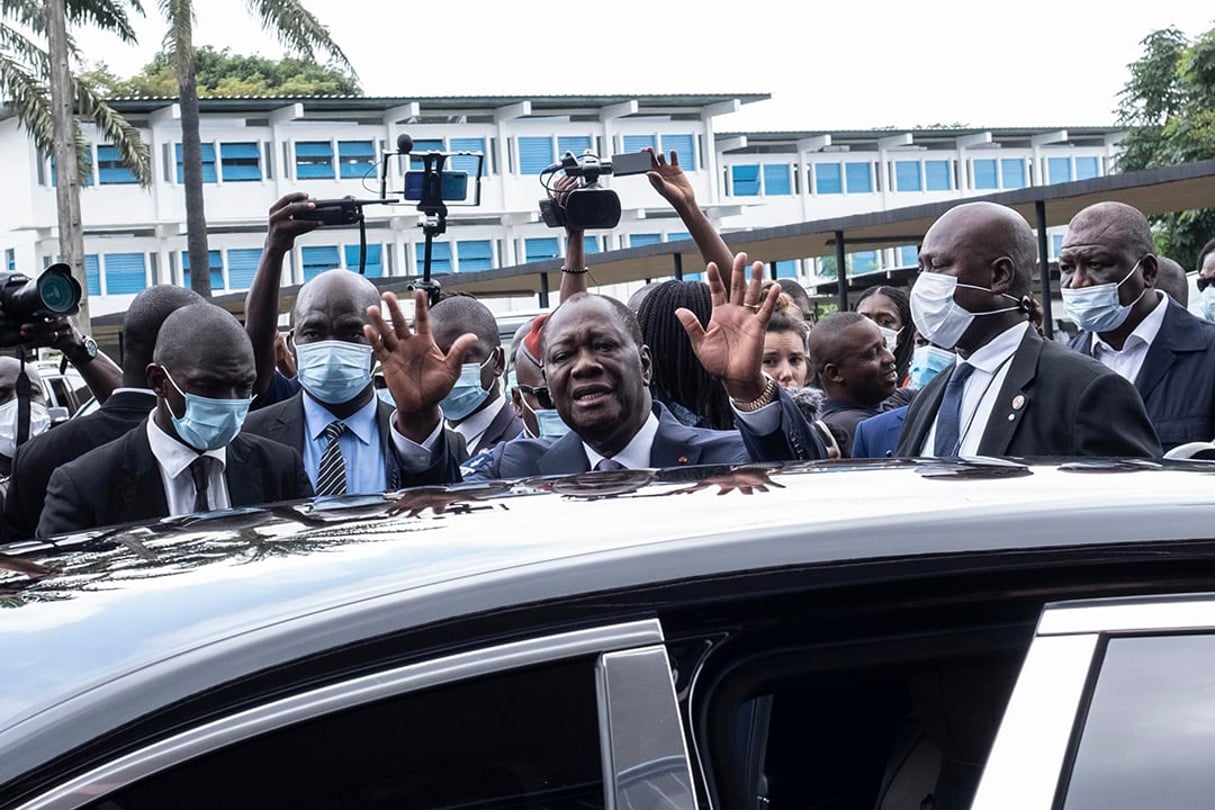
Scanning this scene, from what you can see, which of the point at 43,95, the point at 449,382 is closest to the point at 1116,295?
the point at 449,382

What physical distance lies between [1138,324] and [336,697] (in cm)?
495

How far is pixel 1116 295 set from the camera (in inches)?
240

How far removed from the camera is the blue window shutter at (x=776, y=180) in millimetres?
61156

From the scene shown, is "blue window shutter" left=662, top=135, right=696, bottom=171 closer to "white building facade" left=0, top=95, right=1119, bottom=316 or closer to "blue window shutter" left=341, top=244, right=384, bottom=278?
"white building facade" left=0, top=95, right=1119, bottom=316

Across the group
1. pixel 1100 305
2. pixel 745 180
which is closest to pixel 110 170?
pixel 745 180

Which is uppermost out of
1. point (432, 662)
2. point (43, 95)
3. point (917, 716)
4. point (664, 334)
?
point (43, 95)

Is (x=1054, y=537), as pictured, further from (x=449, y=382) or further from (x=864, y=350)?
(x=864, y=350)

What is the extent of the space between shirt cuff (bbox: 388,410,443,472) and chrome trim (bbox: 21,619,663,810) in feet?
10.1

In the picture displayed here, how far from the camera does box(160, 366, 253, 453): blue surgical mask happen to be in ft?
15.6

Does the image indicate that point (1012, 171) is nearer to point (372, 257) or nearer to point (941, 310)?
point (372, 257)

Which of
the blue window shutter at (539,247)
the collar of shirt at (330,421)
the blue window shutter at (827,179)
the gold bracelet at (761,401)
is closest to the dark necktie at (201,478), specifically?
the collar of shirt at (330,421)

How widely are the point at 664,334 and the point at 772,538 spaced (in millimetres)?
3463

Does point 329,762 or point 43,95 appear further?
point 43,95

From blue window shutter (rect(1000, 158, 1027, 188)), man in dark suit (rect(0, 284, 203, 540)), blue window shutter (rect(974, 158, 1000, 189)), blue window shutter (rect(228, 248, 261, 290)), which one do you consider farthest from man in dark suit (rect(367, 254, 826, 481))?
blue window shutter (rect(1000, 158, 1027, 188))
